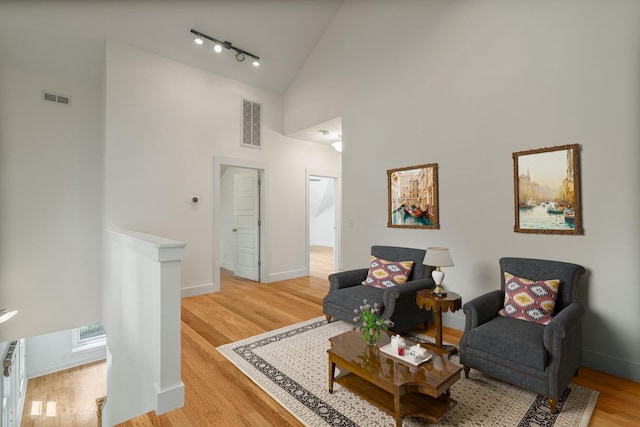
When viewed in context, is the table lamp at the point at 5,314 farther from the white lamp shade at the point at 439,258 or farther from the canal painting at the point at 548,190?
the canal painting at the point at 548,190

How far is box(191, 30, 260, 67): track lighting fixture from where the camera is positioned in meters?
4.24

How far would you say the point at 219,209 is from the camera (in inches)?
197

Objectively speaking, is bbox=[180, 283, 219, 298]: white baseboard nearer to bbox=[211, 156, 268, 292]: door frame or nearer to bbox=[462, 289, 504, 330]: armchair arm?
bbox=[211, 156, 268, 292]: door frame

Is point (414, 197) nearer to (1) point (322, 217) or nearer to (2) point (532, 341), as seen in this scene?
(2) point (532, 341)

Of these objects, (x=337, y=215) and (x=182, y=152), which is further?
(x=337, y=215)

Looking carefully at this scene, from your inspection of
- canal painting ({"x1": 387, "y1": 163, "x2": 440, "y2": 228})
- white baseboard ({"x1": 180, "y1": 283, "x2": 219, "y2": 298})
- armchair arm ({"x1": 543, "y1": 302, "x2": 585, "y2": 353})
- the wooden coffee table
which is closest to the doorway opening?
white baseboard ({"x1": 180, "y1": 283, "x2": 219, "y2": 298})

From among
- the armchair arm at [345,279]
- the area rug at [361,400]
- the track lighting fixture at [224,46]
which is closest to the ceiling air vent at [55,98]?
the track lighting fixture at [224,46]

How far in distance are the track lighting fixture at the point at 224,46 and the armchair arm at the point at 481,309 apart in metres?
4.52

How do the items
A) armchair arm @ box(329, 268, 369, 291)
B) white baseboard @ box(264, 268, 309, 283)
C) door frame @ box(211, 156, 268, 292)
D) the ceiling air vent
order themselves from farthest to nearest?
white baseboard @ box(264, 268, 309, 283) → door frame @ box(211, 156, 268, 292) → the ceiling air vent → armchair arm @ box(329, 268, 369, 291)

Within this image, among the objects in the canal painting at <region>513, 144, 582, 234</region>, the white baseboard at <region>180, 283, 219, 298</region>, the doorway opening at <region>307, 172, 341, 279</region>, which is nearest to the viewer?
the canal painting at <region>513, 144, 582, 234</region>

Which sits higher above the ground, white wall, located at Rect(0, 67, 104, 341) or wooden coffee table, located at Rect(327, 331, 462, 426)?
white wall, located at Rect(0, 67, 104, 341)

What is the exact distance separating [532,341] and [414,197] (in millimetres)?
2080

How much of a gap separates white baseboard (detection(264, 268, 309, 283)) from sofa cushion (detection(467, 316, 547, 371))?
3.82 metres

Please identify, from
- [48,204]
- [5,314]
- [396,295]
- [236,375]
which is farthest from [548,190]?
[5,314]
